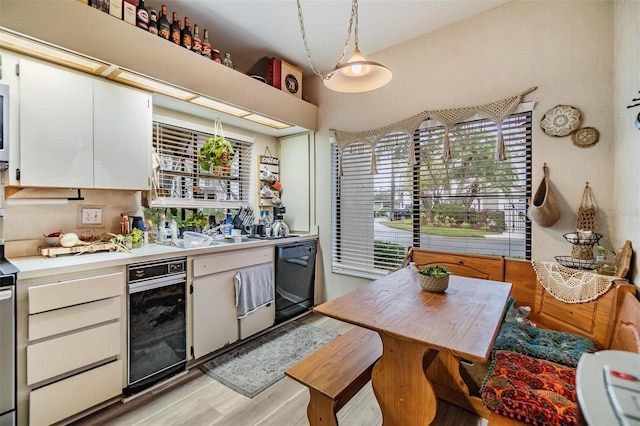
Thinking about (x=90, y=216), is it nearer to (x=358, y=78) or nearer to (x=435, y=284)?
(x=358, y=78)

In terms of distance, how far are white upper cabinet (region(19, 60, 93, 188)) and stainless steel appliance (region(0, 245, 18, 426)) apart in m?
0.67

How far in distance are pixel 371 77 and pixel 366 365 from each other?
174 cm

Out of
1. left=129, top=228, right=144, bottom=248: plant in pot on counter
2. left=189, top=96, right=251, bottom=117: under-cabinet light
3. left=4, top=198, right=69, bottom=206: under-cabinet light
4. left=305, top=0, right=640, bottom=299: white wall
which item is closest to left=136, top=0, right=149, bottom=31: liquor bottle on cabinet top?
left=189, top=96, right=251, bottom=117: under-cabinet light

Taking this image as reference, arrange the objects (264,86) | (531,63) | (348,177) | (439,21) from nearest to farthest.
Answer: (531,63) < (439,21) < (264,86) < (348,177)

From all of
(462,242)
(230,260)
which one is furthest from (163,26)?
(462,242)

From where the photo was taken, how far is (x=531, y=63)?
2.26m

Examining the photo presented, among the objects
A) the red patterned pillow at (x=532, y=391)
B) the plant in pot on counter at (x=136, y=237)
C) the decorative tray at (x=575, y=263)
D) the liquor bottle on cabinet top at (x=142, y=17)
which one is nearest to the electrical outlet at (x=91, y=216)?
the plant in pot on counter at (x=136, y=237)

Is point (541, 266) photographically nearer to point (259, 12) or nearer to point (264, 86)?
point (264, 86)

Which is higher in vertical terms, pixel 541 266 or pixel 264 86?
pixel 264 86

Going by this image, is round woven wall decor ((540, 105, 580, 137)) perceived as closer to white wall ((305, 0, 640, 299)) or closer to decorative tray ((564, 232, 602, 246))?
white wall ((305, 0, 640, 299))

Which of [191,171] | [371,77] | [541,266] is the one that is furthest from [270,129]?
[541,266]

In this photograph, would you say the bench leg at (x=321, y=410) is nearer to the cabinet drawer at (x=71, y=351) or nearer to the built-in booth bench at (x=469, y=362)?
the built-in booth bench at (x=469, y=362)

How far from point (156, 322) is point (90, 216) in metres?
1.05

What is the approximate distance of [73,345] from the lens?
1.64m
